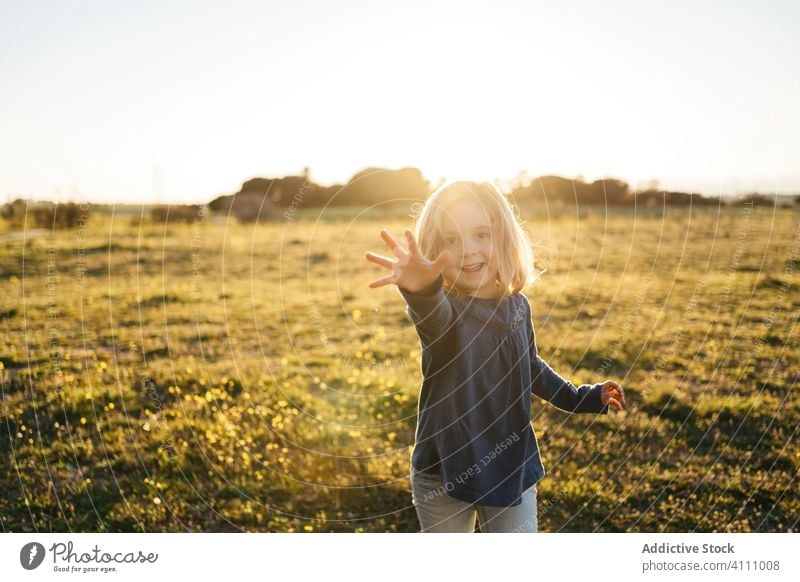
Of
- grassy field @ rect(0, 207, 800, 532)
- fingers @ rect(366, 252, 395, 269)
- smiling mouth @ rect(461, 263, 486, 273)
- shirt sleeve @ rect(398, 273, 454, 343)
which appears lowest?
grassy field @ rect(0, 207, 800, 532)

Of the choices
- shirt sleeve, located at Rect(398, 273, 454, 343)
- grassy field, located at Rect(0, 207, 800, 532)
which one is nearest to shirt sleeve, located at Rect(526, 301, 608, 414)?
shirt sleeve, located at Rect(398, 273, 454, 343)

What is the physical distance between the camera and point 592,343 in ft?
23.3

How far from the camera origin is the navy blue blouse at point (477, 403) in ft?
8.47

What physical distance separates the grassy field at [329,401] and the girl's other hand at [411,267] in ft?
6.70

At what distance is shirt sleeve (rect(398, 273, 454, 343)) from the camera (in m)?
2.41

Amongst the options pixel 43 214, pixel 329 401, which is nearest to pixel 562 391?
pixel 329 401

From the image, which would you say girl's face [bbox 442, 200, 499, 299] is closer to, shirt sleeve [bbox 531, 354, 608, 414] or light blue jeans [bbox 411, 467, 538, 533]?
shirt sleeve [bbox 531, 354, 608, 414]

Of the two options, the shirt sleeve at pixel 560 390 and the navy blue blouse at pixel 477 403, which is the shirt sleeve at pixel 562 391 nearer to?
the shirt sleeve at pixel 560 390

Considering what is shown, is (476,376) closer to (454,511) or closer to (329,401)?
(454,511)

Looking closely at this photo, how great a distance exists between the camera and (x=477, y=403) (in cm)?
263

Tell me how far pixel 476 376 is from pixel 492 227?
1.94ft

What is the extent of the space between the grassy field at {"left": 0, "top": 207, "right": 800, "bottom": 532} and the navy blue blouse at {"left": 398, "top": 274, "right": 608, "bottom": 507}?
1.45 m

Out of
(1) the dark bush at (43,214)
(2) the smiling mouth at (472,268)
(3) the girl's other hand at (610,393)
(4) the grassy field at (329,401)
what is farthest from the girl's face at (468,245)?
(1) the dark bush at (43,214)
